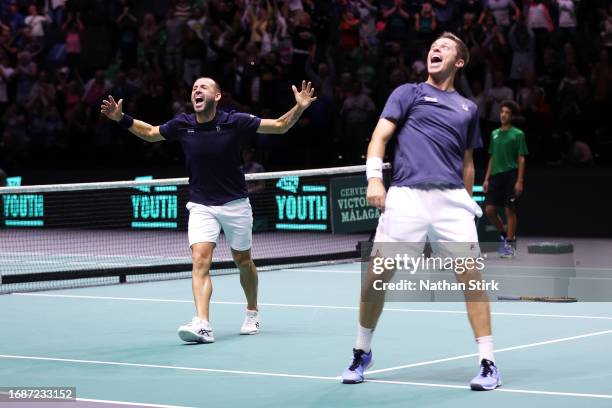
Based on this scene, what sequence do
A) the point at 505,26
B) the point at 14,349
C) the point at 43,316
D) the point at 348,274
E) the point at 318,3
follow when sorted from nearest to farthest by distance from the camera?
the point at 14,349 → the point at 43,316 → the point at 348,274 → the point at 505,26 → the point at 318,3

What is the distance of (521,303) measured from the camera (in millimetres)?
13055

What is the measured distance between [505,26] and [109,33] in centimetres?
919

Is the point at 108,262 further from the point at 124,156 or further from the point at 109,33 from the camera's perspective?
the point at 109,33

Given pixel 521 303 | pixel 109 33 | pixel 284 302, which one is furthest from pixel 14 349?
pixel 109 33

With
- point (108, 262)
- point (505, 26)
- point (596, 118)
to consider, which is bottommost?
point (108, 262)

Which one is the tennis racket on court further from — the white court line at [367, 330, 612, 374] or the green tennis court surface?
the white court line at [367, 330, 612, 374]

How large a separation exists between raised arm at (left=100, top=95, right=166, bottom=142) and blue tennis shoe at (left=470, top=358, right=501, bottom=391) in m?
3.71

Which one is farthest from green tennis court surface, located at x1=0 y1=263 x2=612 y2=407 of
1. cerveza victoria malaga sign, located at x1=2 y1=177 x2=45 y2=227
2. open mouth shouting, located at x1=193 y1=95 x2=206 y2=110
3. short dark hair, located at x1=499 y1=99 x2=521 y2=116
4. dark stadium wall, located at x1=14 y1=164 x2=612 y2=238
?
cerveza victoria malaga sign, located at x1=2 y1=177 x2=45 y2=227

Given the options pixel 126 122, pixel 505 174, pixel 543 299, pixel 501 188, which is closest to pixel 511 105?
pixel 505 174

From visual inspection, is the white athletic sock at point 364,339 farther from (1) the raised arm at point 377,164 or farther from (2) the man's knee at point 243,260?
(2) the man's knee at point 243,260

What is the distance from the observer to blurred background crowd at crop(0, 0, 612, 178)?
22.0m

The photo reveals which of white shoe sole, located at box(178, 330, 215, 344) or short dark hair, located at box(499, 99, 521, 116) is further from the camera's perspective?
short dark hair, located at box(499, 99, 521, 116)

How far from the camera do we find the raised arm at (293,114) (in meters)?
10.0

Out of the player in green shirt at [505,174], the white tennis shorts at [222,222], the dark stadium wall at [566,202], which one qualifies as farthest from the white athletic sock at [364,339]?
the dark stadium wall at [566,202]
